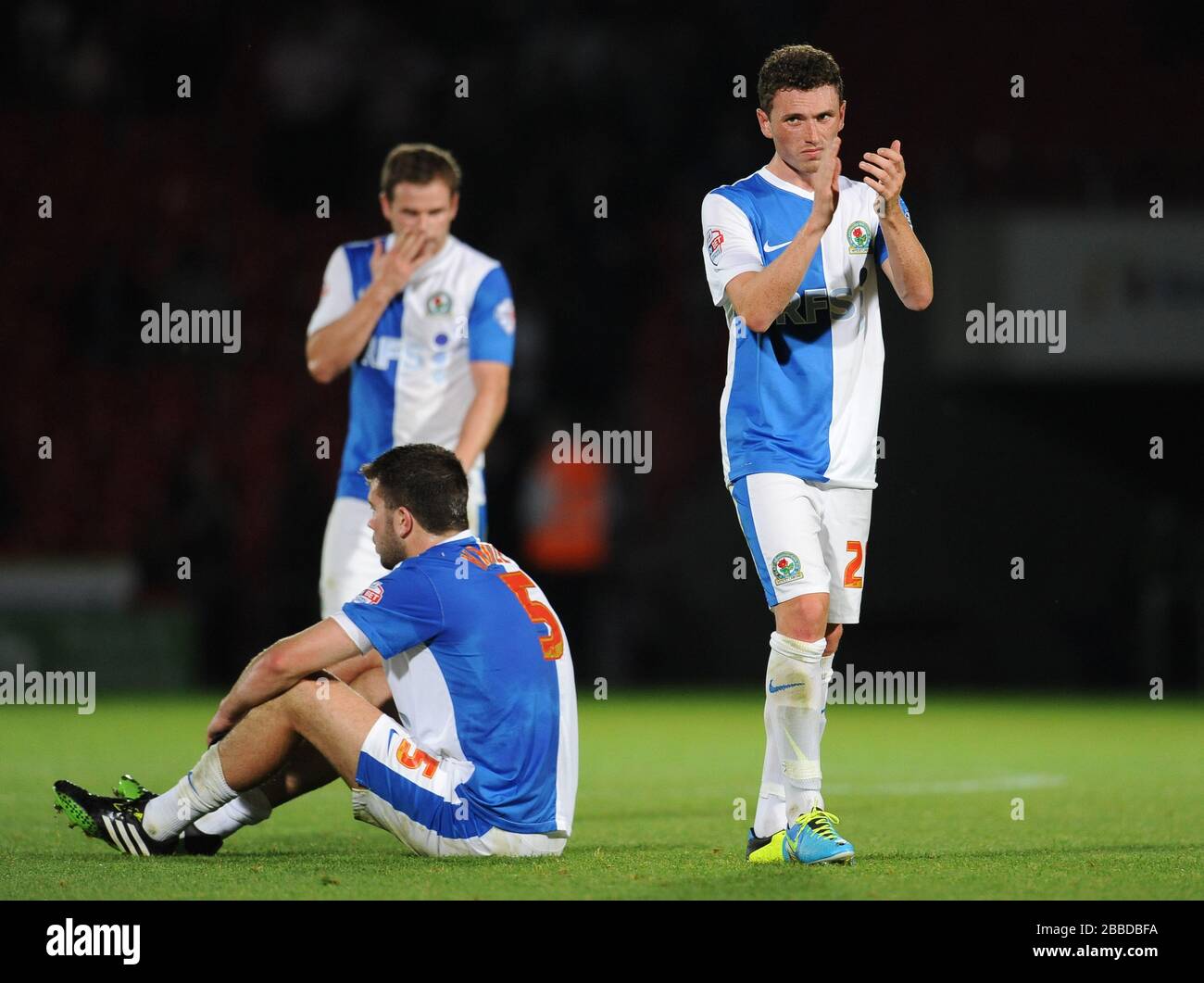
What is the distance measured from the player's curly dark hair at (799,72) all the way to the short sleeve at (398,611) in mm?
1768

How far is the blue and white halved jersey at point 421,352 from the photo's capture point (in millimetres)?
7109

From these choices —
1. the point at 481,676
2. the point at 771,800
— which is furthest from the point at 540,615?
the point at 771,800

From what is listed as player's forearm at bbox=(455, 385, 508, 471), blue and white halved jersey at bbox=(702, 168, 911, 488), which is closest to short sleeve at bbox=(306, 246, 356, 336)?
player's forearm at bbox=(455, 385, 508, 471)

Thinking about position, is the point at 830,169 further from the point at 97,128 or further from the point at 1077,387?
the point at 97,128

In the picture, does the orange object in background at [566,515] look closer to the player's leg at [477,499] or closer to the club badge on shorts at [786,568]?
the player's leg at [477,499]

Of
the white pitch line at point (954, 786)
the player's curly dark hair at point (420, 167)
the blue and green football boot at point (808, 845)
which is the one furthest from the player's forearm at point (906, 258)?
the white pitch line at point (954, 786)

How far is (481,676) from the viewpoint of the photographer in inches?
207

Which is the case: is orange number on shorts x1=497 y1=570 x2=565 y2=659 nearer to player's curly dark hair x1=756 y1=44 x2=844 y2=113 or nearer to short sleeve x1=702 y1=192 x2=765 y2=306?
short sleeve x1=702 y1=192 x2=765 y2=306

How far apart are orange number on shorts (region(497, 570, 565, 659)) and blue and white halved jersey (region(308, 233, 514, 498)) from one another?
1.65 meters

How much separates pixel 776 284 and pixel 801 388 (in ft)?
1.43

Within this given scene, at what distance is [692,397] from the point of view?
18.5 m

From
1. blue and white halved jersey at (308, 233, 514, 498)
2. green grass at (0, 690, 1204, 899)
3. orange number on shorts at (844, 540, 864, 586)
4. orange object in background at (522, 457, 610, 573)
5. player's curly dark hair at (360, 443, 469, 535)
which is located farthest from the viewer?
orange object in background at (522, 457, 610, 573)

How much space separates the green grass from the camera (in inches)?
190

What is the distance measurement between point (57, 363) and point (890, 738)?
35.0 feet
